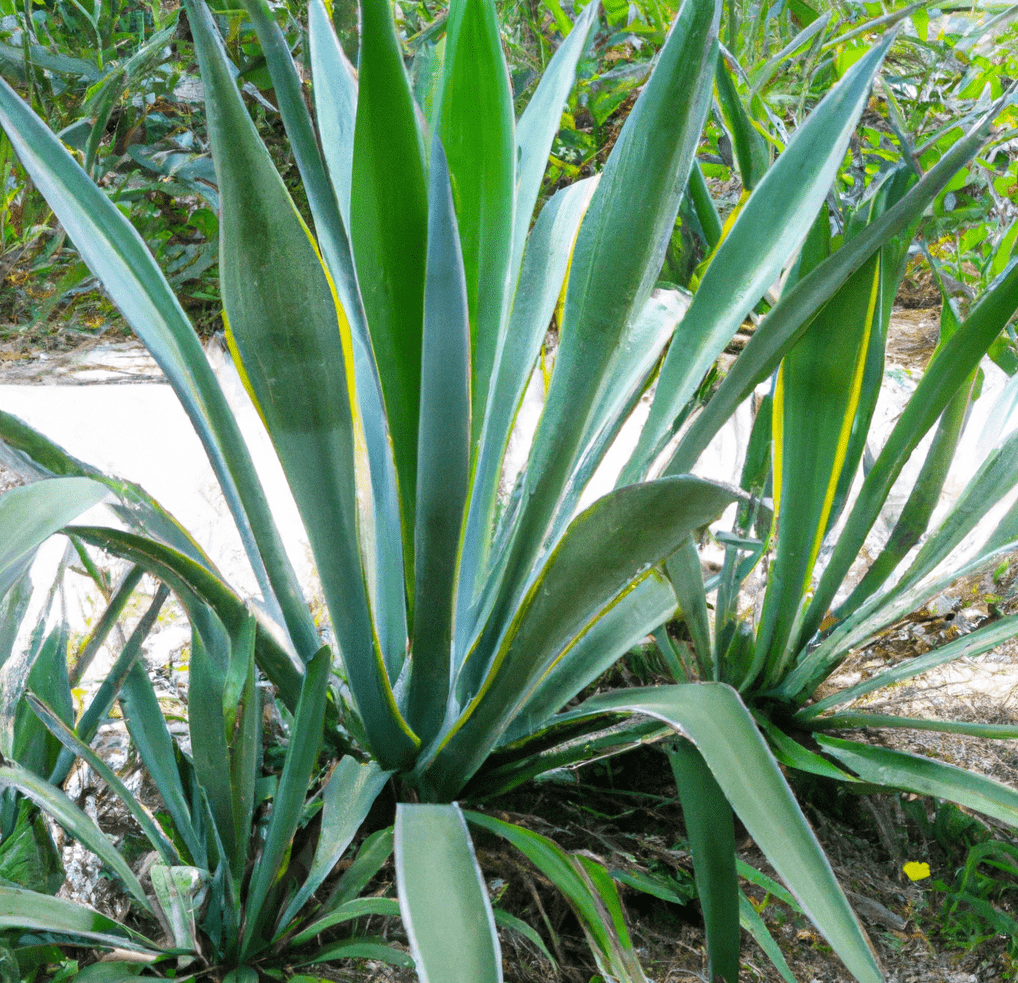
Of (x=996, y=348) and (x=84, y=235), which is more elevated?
(x=84, y=235)

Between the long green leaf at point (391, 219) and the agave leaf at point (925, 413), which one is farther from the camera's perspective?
the agave leaf at point (925, 413)

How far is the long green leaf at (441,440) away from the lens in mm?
502

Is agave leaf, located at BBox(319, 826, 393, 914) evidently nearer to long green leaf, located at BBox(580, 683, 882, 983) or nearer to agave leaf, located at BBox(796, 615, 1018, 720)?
long green leaf, located at BBox(580, 683, 882, 983)

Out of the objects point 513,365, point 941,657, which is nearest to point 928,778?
point 941,657

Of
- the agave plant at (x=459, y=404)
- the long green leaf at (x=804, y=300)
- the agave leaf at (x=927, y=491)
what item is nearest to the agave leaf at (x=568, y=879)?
the agave plant at (x=459, y=404)

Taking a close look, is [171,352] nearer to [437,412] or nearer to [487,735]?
[437,412]

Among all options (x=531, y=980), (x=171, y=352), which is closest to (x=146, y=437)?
(x=171, y=352)

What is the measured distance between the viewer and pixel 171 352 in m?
0.63

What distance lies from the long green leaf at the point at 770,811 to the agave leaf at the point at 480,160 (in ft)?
0.93

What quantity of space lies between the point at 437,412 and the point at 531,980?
45 cm

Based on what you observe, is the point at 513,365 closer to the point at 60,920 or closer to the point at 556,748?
the point at 556,748

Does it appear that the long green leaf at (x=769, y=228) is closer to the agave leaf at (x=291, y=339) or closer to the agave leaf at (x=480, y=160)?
the agave leaf at (x=480, y=160)

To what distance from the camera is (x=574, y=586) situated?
48 centimetres

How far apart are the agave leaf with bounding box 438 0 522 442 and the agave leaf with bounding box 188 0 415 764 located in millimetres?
113
